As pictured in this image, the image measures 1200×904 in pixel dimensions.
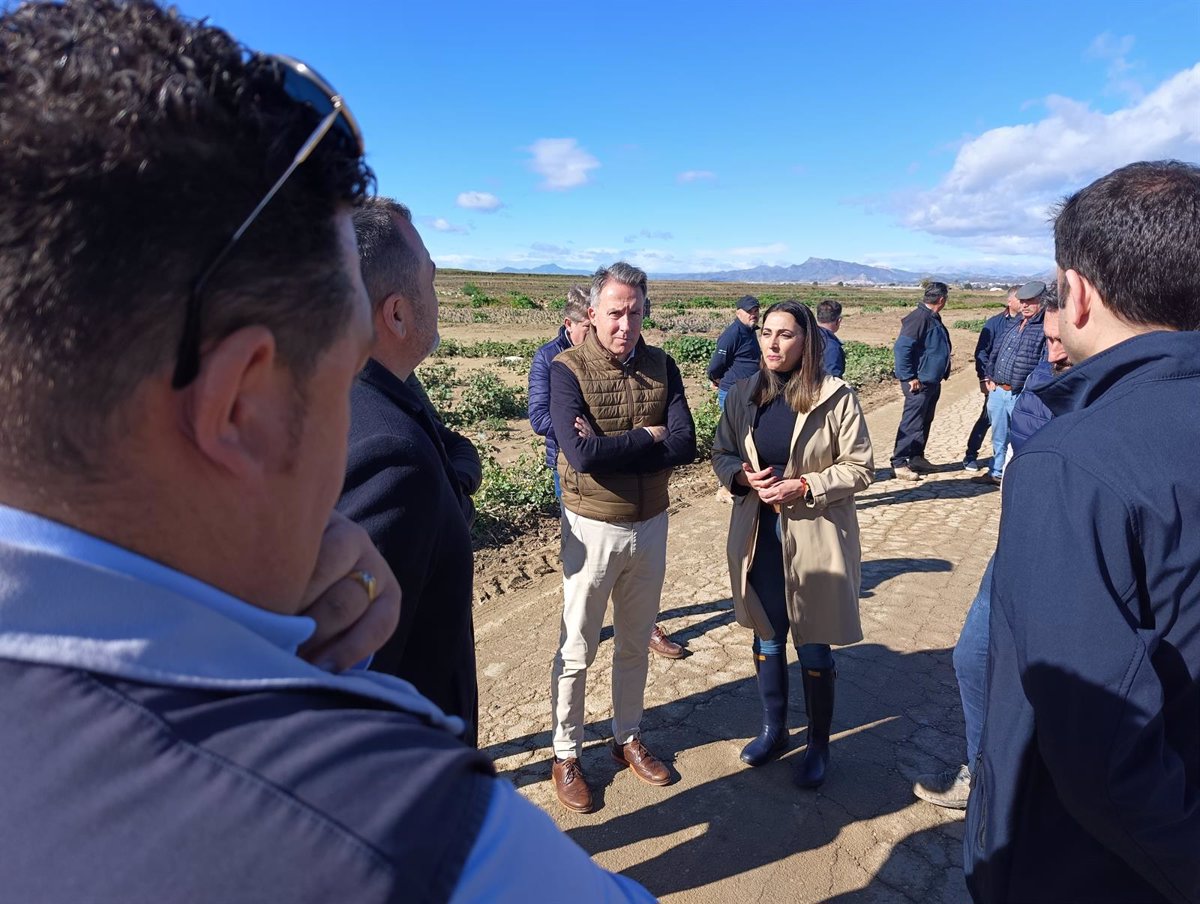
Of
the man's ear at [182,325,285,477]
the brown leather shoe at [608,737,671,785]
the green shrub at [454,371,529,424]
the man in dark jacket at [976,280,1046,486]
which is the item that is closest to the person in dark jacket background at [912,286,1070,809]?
the brown leather shoe at [608,737,671,785]

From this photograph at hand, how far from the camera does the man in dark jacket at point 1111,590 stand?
4.83 ft

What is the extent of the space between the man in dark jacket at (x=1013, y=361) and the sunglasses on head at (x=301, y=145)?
744 cm

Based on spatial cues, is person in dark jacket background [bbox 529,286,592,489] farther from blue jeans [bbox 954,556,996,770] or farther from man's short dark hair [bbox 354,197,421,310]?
man's short dark hair [bbox 354,197,421,310]

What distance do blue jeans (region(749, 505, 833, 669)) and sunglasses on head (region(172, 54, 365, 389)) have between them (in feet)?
10.3


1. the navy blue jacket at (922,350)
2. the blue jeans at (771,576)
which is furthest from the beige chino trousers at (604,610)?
the navy blue jacket at (922,350)

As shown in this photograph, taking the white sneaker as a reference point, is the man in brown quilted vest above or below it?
above

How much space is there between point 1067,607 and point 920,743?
275cm

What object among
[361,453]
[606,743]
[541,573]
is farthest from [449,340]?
[361,453]

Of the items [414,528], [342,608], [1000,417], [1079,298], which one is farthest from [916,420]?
[342,608]

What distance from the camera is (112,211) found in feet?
1.95

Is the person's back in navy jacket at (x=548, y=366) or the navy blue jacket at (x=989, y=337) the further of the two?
the navy blue jacket at (x=989, y=337)

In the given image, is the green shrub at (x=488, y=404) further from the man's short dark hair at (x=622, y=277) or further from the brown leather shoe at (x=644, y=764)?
the brown leather shoe at (x=644, y=764)

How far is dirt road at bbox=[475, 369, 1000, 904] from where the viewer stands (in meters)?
3.08

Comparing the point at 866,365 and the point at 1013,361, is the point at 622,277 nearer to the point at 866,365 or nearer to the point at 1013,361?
the point at 1013,361
